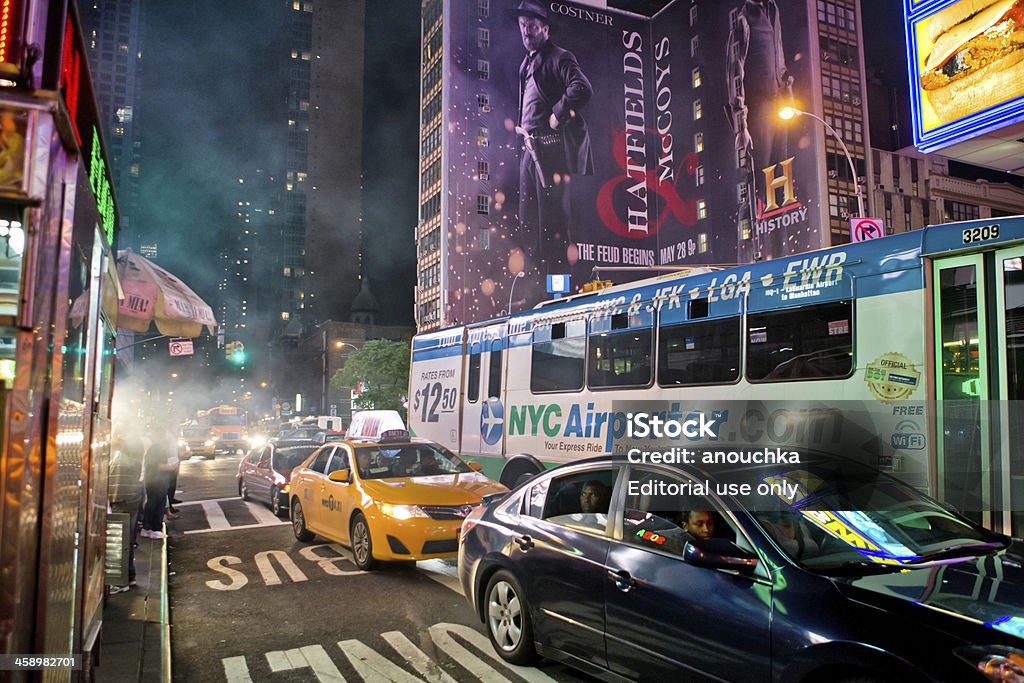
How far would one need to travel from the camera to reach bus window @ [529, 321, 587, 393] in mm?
9711

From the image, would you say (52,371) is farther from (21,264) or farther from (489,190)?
(489,190)

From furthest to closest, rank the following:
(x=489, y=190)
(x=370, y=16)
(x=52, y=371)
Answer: (x=370, y=16), (x=489, y=190), (x=52, y=371)

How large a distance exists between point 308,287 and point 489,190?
7872cm

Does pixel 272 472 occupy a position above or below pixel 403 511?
below

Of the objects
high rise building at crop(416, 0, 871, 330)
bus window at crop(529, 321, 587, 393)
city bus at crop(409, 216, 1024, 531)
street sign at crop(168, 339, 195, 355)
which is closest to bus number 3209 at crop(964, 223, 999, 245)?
city bus at crop(409, 216, 1024, 531)

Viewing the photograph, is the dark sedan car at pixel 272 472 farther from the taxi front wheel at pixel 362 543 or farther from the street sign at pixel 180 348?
the street sign at pixel 180 348

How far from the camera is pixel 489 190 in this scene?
69.2 metres

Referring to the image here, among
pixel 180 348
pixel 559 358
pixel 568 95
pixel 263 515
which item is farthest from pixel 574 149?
pixel 559 358

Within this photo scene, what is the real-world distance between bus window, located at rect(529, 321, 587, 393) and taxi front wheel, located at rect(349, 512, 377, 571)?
11.4 feet

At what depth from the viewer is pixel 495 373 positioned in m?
11.5

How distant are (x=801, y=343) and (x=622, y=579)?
12.9 feet

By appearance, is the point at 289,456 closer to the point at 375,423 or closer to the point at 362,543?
the point at 362,543

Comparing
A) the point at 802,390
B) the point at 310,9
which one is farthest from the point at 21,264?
Result: the point at 310,9

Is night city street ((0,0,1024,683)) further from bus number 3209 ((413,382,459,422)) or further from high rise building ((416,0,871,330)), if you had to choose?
high rise building ((416,0,871,330))
